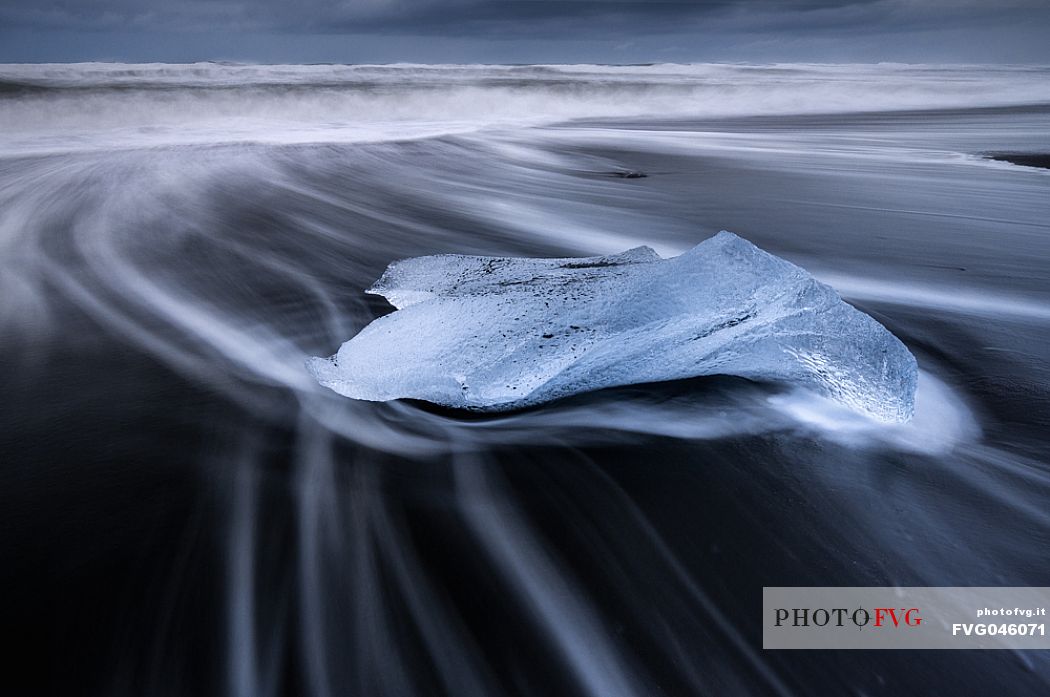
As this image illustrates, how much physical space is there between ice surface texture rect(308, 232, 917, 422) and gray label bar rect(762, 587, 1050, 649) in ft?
1.18

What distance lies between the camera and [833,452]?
103 centimetres

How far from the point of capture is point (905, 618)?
74cm

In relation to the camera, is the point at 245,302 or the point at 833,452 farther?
the point at 245,302

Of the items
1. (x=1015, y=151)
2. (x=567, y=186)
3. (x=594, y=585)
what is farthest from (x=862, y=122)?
(x=594, y=585)

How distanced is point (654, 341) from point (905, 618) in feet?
1.58

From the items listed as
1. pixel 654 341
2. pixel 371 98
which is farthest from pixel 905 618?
pixel 371 98

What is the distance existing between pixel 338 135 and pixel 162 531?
461cm

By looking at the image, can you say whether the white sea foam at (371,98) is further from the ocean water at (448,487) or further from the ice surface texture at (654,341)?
the ice surface texture at (654,341)

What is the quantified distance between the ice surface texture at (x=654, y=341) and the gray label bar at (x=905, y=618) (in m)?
0.36

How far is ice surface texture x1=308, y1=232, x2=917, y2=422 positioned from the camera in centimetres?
104

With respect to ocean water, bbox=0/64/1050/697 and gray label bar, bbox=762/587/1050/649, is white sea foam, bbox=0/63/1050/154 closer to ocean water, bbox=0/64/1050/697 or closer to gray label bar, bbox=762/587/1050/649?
ocean water, bbox=0/64/1050/697

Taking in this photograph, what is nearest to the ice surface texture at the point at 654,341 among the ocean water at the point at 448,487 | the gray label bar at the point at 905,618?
the ocean water at the point at 448,487

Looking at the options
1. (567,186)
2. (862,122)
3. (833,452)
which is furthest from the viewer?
(862,122)

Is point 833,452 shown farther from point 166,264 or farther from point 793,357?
point 166,264
